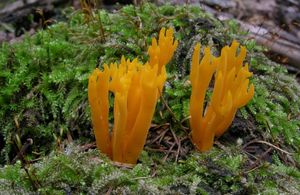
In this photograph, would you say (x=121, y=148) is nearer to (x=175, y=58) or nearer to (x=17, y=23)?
(x=175, y=58)

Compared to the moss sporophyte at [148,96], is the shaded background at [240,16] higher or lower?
lower

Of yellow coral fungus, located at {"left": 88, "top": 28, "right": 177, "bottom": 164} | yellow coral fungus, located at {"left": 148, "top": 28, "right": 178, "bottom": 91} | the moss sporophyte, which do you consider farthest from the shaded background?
yellow coral fungus, located at {"left": 88, "top": 28, "right": 177, "bottom": 164}

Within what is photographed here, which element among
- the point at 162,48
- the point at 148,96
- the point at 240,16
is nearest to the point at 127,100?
the point at 148,96

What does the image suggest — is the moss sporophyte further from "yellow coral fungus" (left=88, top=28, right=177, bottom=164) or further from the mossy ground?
the mossy ground

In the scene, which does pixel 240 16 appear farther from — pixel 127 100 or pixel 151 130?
pixel 127 100

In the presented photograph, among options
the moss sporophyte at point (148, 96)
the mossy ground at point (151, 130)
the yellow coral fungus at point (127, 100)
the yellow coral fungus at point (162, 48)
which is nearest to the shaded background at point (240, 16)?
the mossy ground at point (151, 130)

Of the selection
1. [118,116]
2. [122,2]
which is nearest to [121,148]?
[118,116]

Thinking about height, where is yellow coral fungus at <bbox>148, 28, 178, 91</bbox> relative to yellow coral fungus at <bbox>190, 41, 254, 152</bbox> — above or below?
above

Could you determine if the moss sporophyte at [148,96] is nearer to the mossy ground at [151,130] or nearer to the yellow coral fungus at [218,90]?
the yellow coral fungus at [218,90]
